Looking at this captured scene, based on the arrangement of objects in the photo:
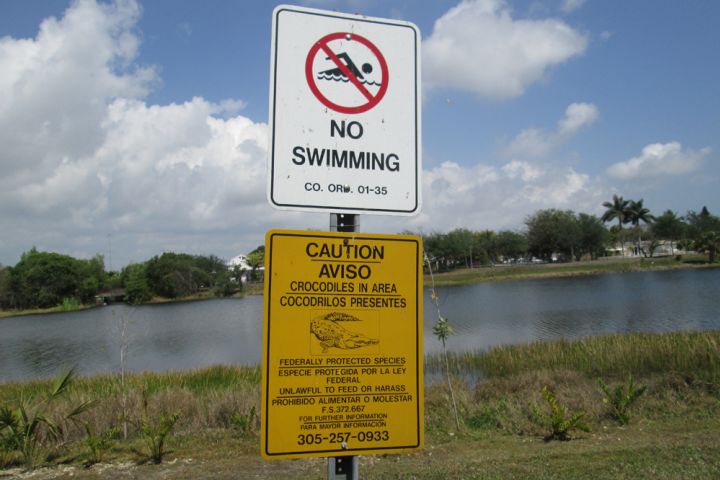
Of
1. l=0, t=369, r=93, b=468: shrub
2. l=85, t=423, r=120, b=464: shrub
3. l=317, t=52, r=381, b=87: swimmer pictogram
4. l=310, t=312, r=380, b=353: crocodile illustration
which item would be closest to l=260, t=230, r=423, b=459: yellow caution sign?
l=310, t=312, r=380, b=353: crocodile illustration

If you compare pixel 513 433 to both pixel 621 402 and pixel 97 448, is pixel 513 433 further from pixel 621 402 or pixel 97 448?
pixel 97 448

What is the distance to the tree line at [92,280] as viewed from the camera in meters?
79.1

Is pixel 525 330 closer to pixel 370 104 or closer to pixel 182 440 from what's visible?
pixel 182 440

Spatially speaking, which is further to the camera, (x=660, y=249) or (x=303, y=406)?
(x=660, y=249)

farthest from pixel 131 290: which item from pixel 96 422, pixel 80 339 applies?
pixel 96 422

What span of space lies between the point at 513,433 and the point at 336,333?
763 centimetres

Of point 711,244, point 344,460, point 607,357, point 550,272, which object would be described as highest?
point 711,244

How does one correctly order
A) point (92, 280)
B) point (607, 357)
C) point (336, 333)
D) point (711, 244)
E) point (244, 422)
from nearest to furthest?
point (336, 333), point (244, 422), point (607, 357), point (711, 244), point (92, 280)

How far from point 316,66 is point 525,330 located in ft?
79.5

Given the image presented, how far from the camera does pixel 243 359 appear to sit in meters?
21.8

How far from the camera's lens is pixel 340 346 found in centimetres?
194

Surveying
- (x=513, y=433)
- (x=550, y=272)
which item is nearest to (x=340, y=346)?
(x=513, y=433)

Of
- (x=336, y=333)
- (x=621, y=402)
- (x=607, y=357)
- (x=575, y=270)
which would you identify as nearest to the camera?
(x=336, y=333)

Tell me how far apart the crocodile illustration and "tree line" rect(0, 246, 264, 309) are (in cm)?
8742
